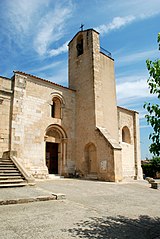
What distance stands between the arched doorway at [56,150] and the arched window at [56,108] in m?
0.98

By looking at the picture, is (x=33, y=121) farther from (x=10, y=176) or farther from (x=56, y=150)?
(x=10, y=176)

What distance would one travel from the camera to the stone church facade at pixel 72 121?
40.3ft

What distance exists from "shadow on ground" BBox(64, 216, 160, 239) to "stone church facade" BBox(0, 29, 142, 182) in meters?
7.76

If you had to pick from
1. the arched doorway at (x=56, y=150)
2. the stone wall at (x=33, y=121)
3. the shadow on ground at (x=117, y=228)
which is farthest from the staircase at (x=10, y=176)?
the arched doorway at (x=56, y=150)

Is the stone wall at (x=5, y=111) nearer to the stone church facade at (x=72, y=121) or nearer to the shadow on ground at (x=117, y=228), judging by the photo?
the stone church facade at (x=72, y=121)

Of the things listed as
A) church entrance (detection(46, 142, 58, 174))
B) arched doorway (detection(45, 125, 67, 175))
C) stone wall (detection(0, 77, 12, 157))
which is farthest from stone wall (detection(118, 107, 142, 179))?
stone wall (detection(0, 77, 12, 157))

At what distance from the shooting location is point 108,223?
412 cm

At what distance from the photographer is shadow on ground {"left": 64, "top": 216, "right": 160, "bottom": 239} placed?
136 inches

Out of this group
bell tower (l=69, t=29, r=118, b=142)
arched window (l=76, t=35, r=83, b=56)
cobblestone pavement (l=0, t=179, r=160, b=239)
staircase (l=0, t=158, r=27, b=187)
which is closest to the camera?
cobblestone pavement (l=0, t=179, r=160, b=239)

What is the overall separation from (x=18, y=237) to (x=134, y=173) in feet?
54.7

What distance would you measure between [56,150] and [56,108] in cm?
308

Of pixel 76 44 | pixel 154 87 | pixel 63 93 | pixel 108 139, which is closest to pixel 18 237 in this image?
pixel 154 87

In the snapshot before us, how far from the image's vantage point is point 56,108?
50.4 ft

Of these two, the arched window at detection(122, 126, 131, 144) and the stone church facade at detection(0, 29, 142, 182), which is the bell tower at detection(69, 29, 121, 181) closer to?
the stone church facade at detection(0, 29, 142, 182)
